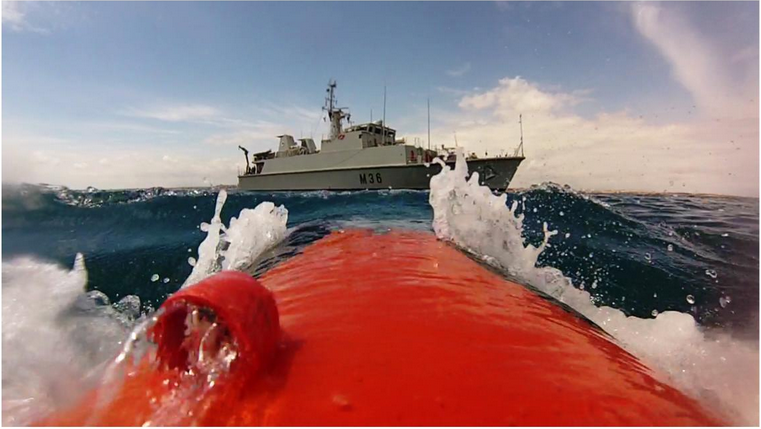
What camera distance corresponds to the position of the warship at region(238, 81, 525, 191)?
24219mm

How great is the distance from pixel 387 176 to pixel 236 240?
21373 millimetres

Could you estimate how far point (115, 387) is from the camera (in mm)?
1271

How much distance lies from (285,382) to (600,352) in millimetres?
1528

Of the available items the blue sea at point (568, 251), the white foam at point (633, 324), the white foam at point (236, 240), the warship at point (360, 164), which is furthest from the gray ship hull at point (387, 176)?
the white foam at point (236, 240)

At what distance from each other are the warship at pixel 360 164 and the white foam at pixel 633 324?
1757cm

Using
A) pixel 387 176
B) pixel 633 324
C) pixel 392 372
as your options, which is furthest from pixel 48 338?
pixel 387 176

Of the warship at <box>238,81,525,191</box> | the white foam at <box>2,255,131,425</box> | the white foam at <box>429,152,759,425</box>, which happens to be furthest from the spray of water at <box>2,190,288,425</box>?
the warship at <box>238,81,525,191</box>

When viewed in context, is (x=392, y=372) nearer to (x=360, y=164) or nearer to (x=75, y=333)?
(x=75, y=333)

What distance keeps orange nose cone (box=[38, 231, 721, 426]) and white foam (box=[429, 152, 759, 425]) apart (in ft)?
1.82

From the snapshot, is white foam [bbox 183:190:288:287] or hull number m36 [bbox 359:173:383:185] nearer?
white foam [bbox 183:190:288:287]

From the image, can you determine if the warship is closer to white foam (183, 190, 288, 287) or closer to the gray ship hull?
the gray ship hull

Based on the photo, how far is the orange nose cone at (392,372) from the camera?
1.07 metres

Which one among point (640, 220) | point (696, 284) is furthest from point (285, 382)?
point (640, 220)

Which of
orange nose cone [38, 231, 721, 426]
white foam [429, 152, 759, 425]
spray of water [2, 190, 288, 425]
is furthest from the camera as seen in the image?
white foam [429, 152, 759, 425]
